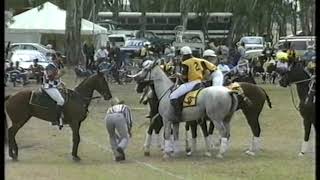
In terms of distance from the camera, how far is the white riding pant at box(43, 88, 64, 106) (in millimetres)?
12938

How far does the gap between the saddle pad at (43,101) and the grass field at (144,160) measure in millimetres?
904

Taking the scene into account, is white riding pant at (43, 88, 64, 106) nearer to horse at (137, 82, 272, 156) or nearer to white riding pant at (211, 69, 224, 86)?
horse at (137, 82, 272, 156)

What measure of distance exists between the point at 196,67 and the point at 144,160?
72.6 inches

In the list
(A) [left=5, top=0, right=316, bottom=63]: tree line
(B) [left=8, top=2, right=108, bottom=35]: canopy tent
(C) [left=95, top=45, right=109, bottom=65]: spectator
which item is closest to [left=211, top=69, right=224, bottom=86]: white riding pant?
(C) [left=95, top=45, right=109, bottom=65]: spectator

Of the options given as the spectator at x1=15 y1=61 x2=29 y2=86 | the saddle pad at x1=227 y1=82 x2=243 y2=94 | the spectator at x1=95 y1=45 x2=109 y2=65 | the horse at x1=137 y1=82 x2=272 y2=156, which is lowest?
the spectator at x1=15 y1=61 x2=29 y2=86

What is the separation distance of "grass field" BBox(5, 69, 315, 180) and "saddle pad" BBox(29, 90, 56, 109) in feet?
2.96

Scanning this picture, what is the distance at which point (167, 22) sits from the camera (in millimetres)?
72312

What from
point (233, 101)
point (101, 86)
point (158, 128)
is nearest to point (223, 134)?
point (233, 101)

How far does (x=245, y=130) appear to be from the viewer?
1777cm

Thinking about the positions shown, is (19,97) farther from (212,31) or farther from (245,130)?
(212,31)

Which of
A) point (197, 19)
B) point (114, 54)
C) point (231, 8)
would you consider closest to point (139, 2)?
point (197, 19)

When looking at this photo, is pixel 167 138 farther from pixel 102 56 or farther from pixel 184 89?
pixel 102 56

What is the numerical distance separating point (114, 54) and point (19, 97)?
24.0 meters

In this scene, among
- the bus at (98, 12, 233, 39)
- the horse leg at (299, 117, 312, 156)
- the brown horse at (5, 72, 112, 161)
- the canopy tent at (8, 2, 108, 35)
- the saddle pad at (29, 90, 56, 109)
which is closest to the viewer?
the brown horse at (5, 72, 112, 161)
